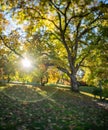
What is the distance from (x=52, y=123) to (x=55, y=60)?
19.4 metres

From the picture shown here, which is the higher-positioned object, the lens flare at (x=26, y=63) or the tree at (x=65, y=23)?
the tree at (x=65, y=23)

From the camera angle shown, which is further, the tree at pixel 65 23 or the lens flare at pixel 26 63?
the lens flare at pixel 26 63

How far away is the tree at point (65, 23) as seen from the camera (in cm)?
2541

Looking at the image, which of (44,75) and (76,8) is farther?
(44,75)

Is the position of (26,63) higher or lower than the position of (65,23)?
lower

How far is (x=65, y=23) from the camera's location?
27.0 metres

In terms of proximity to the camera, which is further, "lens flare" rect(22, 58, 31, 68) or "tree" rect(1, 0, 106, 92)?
"lens flare" rect(22, 58, 31, 68)

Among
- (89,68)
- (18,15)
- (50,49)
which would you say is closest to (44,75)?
(50,49)

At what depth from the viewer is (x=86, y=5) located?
82.5 ft

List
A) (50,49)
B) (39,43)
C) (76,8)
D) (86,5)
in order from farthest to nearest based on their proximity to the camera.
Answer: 1. (50,49)
2. (39,43)
3. (76,8)
4. (86,5)

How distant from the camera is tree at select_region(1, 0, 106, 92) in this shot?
25406 mm

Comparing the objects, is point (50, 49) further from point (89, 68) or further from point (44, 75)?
point (89, 68)

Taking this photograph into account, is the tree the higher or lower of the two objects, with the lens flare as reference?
higher

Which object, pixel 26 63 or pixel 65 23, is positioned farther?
pixel 26 63
